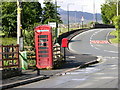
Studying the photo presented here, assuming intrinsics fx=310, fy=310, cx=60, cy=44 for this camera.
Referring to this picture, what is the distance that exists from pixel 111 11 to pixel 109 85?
8718 centimetres

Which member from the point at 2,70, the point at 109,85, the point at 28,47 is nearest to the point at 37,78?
the point at 2,70

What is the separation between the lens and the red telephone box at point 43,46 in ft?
61.8

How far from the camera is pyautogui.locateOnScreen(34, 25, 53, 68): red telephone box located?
61.8 ft

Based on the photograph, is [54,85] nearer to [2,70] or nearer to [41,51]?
[2,70]

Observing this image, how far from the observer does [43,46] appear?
18781mm

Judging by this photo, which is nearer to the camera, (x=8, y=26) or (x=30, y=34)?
(x=30, y=34)

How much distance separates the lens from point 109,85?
41.3ft

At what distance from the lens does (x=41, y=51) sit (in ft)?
62.2

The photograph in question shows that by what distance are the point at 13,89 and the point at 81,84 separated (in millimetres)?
2874

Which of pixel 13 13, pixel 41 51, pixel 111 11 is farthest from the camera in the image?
pixel 111 11

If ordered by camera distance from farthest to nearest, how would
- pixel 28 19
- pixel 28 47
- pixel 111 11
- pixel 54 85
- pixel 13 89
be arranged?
pixel 111 11
pixel 28 19
pixel 28 47
pixel 54 85
pixel 13 89

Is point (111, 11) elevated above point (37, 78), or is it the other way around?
point (111, 11)

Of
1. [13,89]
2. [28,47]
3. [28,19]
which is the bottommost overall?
[13,89]

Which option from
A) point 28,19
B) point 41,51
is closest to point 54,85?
point 41,51
